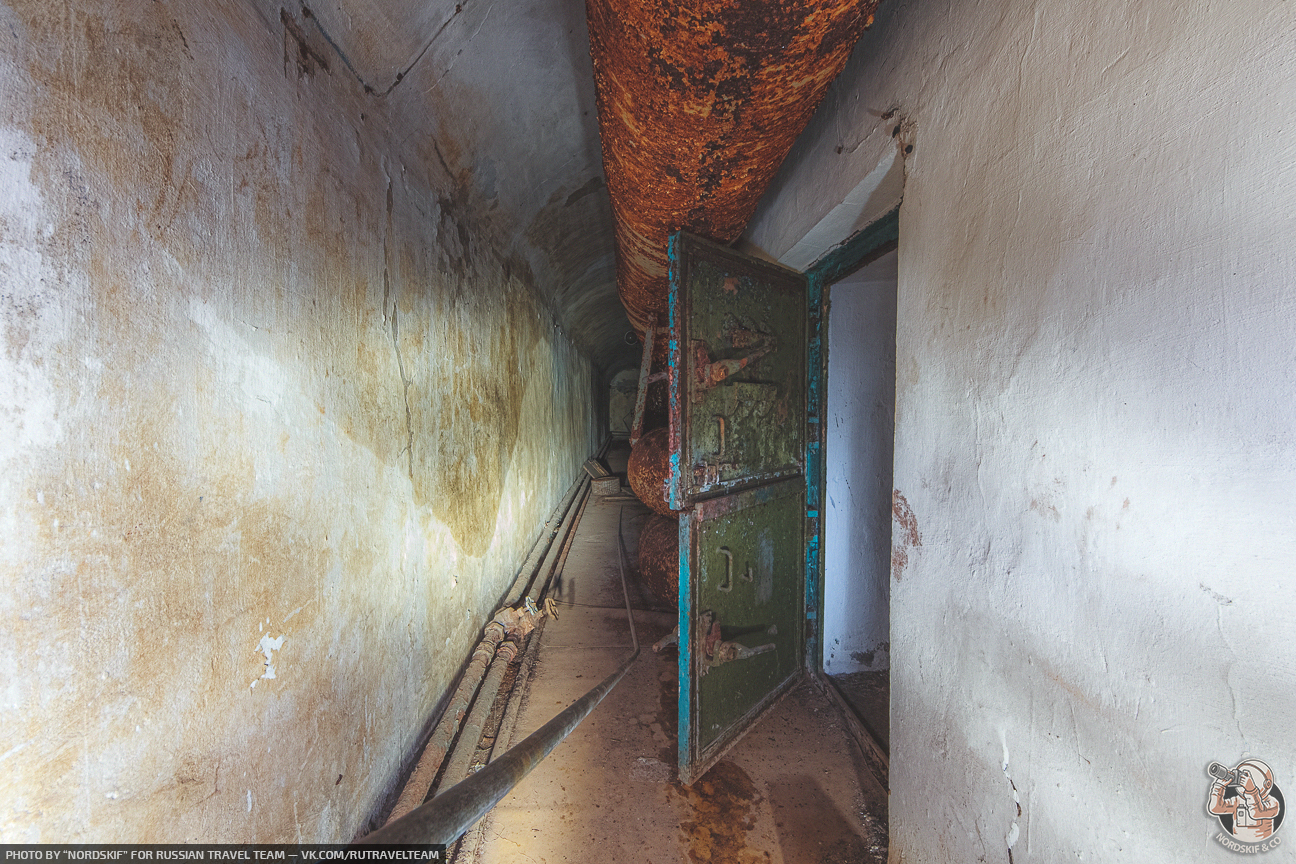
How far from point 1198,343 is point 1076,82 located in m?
0.58

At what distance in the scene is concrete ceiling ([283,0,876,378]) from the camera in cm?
110

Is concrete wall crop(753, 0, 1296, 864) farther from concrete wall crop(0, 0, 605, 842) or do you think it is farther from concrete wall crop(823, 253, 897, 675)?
concrete wall crop(0, 0, 605, 842)

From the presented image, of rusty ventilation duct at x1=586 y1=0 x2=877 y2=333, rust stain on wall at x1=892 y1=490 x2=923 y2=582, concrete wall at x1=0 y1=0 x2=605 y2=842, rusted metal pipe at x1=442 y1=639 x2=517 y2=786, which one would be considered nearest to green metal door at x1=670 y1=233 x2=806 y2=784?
rusty ventilation duct at x1=586 y1=0 x2=877 y2=333

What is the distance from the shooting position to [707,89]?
4.06ft

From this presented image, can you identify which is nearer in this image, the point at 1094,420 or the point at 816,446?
the point at 1094,420

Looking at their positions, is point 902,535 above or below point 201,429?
below

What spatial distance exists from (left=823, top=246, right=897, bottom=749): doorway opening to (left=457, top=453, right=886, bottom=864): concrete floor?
0.42 m

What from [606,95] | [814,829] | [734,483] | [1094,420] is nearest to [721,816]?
[814,829]

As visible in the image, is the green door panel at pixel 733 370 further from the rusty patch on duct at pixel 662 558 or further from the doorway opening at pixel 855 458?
the rusty patch on duct at pixel 662 558

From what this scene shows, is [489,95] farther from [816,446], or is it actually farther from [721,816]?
[721,816]

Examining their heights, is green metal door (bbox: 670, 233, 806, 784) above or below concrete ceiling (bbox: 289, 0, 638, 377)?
below

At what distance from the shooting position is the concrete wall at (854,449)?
2688 millimetres

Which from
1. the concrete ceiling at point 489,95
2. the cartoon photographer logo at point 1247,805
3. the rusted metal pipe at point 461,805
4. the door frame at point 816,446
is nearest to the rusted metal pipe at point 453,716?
the rusted metal pipe at point 461,805

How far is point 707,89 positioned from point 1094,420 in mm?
1211
